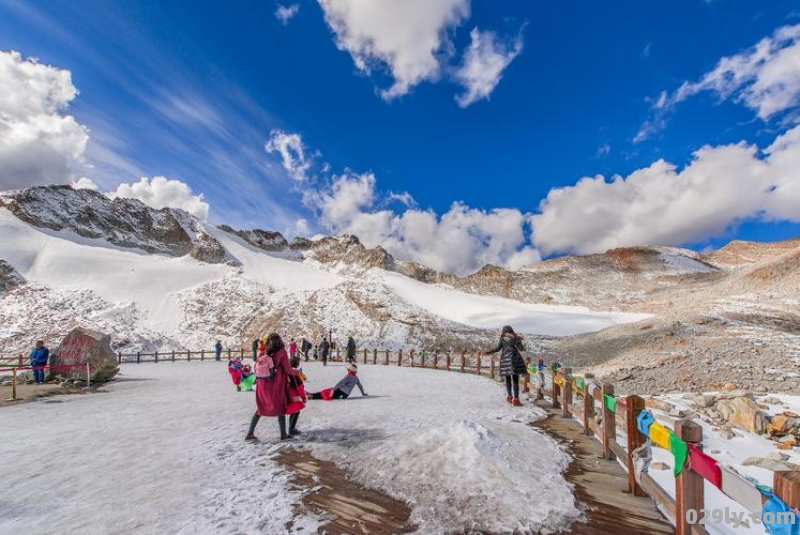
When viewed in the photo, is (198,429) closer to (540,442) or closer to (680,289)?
(540,442)

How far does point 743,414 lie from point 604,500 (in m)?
9.04

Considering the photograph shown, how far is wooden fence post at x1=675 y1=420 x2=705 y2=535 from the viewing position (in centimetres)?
316

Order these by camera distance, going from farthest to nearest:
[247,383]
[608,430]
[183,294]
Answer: [183,294] < [247,383] < [608,430]

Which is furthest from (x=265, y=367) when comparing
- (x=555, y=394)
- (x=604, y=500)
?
(x=555, y=394)

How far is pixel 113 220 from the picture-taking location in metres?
91.5

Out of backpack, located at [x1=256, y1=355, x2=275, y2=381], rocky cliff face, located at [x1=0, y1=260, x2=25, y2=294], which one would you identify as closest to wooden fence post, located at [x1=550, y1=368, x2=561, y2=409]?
backpack, located at [x1=256, y1=355, x2=275, y2=381]

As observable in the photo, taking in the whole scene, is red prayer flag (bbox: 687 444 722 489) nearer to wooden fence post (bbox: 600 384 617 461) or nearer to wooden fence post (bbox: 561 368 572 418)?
wooden fence post (bbox: 600 384 617 461)

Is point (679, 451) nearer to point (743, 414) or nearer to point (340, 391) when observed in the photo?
point (340, 391)

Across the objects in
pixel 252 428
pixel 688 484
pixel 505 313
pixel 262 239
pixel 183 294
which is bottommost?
pixel 252 428

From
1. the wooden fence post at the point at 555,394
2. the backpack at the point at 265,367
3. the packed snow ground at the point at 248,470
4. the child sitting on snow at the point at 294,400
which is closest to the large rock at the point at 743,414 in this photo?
the wooden fence post at the point at 555,394

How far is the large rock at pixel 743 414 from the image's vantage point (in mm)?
9906

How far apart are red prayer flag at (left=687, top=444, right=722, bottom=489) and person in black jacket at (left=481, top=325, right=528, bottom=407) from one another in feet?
22.0

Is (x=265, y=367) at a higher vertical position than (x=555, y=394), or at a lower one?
higher

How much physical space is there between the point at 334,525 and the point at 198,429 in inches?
208
